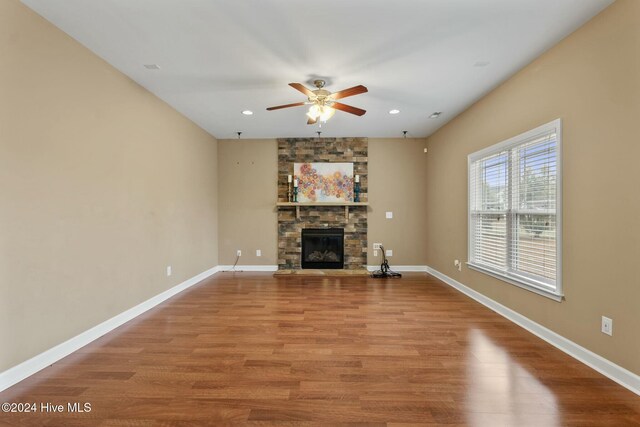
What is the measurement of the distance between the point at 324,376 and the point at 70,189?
261cm

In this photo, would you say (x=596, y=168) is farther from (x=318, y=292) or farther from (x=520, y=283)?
(x=318, y=292)

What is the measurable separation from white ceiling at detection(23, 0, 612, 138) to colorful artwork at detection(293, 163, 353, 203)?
207 centimetres

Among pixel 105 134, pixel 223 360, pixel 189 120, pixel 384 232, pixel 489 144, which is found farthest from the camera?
pixel 384 232

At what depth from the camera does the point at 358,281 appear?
5.12 meters

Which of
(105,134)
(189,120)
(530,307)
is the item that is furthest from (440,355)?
(189,120)

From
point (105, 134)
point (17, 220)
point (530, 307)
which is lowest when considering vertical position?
point (530, 307)

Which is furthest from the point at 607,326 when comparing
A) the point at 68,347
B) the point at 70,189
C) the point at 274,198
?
the point at 274,198

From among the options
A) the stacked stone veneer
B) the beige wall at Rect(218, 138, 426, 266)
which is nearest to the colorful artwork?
the stacked stone veneer

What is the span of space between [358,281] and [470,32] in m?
3.88

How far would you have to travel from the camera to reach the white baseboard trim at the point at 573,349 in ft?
6.46

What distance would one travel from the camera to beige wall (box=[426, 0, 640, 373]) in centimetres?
197

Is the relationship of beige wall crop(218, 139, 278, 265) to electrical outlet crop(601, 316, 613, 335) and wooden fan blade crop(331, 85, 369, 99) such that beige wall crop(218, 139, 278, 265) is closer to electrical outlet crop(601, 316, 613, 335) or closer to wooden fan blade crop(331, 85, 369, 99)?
wooden fan blade crop(331, 85, 369, 99)

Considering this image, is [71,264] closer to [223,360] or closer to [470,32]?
[223,360]

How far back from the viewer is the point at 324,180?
587cm
